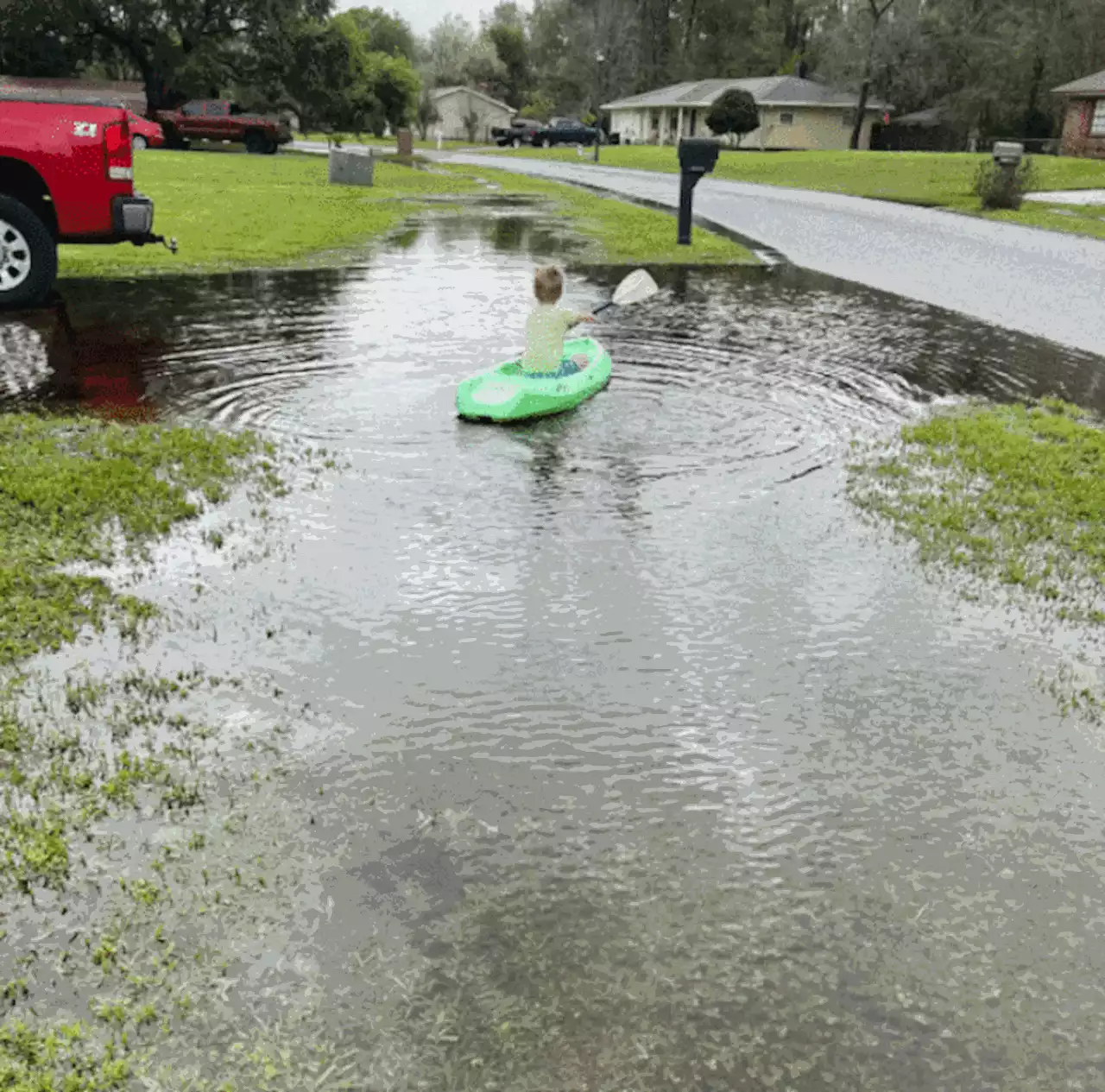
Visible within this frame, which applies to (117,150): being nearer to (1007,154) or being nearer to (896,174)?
(1007,154)

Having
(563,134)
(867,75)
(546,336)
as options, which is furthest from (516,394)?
(563,134)

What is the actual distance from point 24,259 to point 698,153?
9990 millimetres

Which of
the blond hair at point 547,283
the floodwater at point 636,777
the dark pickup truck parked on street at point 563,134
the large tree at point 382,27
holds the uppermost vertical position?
the large tree at point 382,27

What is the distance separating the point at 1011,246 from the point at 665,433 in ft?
54.5

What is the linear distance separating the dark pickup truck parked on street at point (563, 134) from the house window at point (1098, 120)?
34.1 m

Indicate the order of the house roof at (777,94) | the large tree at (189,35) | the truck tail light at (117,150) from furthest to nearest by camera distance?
the house roof at (777,94), the large tree at (189,35), the truck tail light at (117,150)

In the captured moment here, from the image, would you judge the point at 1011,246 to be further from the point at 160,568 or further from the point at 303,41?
the point at 303,41

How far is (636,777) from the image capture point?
3920 mm

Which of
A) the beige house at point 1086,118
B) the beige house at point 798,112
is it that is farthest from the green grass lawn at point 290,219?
the beige house at point 798,112

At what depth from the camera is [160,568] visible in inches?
215

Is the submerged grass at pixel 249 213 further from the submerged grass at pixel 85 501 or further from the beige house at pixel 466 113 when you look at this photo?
the beige house at pixel 466 113

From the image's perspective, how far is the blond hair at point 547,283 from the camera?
25.5 ft

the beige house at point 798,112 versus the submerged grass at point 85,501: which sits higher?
the beige house at point 798,112

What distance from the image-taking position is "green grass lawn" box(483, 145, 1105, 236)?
31.2 metres
